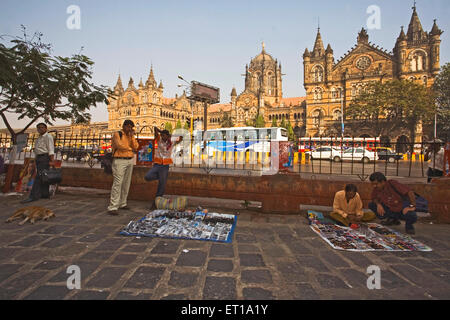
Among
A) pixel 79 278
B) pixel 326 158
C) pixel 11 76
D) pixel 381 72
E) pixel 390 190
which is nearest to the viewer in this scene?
pixel 79 278

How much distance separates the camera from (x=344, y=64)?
43938mm

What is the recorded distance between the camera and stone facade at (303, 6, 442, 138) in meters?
37.6

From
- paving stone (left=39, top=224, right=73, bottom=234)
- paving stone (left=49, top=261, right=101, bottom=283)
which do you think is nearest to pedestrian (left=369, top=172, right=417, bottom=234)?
paving stone (left=49, top=261, right=101, bottom=283)

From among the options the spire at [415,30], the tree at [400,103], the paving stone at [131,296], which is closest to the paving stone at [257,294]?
the paving stone at [131,296]

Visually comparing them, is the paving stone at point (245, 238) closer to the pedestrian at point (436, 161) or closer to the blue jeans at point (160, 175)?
the blue jeans at point (160, 175)

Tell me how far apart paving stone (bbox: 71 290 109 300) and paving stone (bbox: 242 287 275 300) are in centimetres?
121

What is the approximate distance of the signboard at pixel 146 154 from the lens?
238 inches

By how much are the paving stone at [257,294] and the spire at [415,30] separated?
2159 inches

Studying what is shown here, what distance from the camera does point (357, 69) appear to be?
141 feet

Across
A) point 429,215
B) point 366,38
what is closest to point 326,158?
point 429,215

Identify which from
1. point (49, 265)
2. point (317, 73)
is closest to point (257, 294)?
point (49, 265)

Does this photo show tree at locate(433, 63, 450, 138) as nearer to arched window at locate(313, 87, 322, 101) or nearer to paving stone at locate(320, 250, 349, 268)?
arched window at locate(313, 87, 322, 101)
